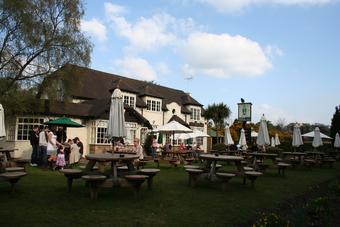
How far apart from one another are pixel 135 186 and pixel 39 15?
17.7 m

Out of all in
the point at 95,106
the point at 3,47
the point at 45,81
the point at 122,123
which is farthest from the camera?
the point at 95,106

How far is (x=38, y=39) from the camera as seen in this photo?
22.2 metres

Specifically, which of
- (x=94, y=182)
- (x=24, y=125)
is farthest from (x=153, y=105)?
(x=94, y=182)

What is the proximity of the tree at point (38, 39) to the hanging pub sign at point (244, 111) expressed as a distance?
11.2m

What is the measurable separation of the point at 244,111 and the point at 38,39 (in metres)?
14.4

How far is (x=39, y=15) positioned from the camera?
2258 centimetres

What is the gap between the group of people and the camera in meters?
14.9

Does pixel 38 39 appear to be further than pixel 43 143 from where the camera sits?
Yes

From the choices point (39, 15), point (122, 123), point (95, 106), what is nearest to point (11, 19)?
point (39, 15)

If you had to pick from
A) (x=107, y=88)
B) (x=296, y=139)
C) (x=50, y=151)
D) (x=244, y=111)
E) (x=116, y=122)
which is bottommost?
(x=50, y=151)

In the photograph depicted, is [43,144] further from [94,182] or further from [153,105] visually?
[153,105]

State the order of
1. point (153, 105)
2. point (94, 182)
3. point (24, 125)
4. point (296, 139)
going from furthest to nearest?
point (153, 105)
point (24, 125)
point (296, 139)
point (94, 182)

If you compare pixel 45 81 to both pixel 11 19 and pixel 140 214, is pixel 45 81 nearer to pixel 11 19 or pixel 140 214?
pixel 11 19

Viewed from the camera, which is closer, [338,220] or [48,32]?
[338,220]
